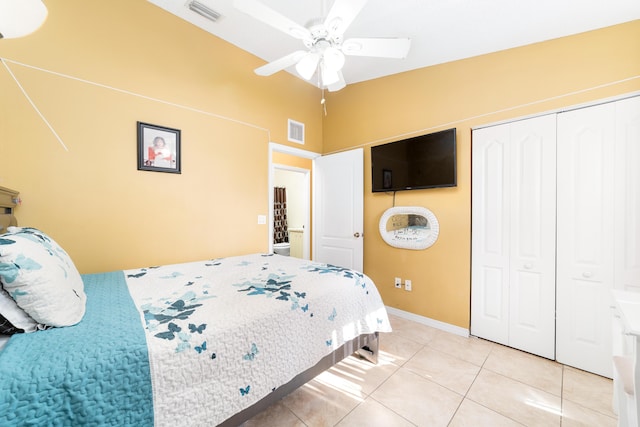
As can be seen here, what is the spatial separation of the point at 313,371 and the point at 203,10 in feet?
9.90

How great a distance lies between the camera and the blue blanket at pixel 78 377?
69 centimetres

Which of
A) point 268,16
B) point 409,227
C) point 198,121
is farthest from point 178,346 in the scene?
point 409,227

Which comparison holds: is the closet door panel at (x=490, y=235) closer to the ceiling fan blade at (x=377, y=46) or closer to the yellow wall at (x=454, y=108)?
the yellow wall at (x=454, y=108)

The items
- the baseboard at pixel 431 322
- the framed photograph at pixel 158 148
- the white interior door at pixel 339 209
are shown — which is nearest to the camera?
the framed photograph at pixel 158 148

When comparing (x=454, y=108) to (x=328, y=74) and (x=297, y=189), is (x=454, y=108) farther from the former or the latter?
(x=297, y=189)

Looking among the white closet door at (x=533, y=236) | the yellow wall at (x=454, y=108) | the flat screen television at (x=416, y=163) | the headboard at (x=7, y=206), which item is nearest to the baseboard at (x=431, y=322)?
the yellow wall at (x=454, y=108)

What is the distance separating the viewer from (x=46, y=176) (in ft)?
5.73

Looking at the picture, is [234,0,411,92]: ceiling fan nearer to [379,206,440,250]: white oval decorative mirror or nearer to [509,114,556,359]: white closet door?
[509,114,556,359]: white closet door

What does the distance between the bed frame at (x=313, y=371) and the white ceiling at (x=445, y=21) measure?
256 cm

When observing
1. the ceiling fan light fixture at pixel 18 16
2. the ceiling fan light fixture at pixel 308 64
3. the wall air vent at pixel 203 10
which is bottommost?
the ceiling fan light fixture at pixel 18 16

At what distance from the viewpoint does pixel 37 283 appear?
0.91m

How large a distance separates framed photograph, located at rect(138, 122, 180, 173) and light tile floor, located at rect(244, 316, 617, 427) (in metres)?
2.09

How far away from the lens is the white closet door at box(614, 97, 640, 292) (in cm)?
172

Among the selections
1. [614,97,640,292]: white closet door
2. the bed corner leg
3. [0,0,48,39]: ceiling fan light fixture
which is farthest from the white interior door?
[0,0,48,39]: ceiling fan light fixture
